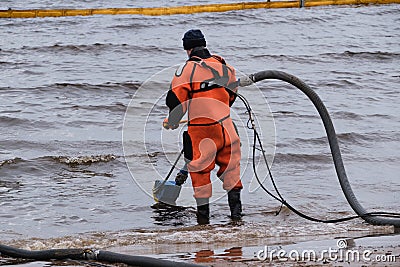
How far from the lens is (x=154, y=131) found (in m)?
11.9

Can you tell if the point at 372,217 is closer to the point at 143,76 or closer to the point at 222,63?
the point at 222,63

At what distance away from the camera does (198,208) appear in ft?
23.1

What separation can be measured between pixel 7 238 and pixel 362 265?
332 cm

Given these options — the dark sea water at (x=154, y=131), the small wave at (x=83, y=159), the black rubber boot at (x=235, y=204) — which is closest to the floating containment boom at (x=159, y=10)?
the dark sea water at (x=154, y=131)

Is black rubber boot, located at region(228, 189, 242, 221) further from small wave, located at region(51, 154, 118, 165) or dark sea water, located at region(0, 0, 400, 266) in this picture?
small wave, located at region(51, 154, 118, 165)

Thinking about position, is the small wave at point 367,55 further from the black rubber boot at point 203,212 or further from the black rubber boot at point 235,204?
the black rubber boot at point 203,212

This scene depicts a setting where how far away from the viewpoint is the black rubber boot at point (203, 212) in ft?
22.8

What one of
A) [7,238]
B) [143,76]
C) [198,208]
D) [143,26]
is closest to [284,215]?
[198,208]

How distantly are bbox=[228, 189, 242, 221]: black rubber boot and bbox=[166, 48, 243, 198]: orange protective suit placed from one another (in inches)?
10.9

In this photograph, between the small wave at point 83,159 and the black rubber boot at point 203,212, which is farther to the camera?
the small wave at point 83,159

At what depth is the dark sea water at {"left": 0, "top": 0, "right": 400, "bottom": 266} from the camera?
285 inches
